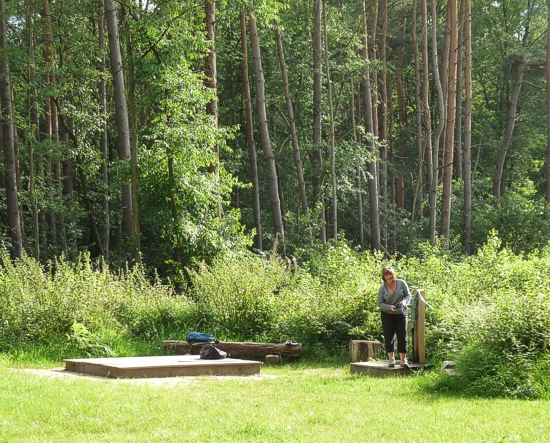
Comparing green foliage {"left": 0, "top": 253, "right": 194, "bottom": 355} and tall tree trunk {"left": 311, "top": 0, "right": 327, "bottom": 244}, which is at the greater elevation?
tall tree trunk {"left": 311, "top": 0, "right": 327, "bottom": 244}

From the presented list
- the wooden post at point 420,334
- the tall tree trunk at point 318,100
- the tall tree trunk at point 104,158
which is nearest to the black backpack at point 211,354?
the wooden post at point 420,334

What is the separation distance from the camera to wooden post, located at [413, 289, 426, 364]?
12.1m

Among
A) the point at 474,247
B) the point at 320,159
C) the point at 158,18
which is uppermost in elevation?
the point at 158,18

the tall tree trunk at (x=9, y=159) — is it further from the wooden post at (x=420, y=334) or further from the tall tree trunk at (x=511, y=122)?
the tall tree trunk at (x=511, y=122)

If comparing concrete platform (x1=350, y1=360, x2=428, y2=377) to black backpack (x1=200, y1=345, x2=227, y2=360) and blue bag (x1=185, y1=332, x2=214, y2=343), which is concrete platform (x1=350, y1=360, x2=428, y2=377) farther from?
blue bag (x1=185, y1=332, x2=214, y2=343)

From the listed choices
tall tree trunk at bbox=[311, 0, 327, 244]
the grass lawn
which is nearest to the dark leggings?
the grass lawn

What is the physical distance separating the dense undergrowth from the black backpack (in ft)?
6.25

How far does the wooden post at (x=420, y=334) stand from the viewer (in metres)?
12.1

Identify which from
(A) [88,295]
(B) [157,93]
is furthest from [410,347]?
(B) [157,93]

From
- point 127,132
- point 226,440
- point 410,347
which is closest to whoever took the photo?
point 226,440

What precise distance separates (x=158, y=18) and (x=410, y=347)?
11.2 m

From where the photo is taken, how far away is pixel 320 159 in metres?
29.5

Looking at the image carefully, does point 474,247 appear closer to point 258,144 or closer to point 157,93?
point 258,144

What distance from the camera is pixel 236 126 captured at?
21922mm
